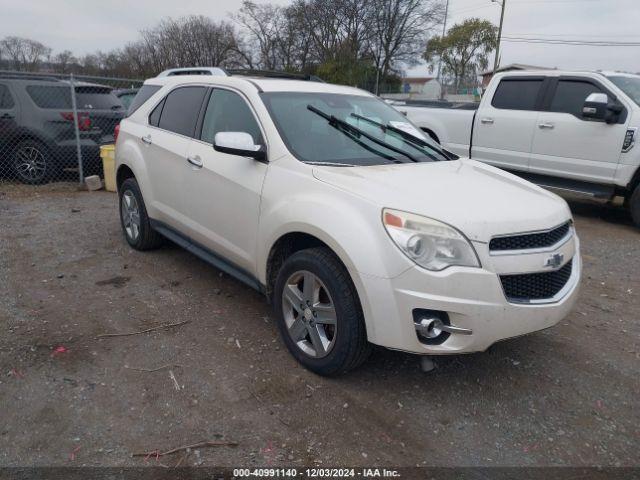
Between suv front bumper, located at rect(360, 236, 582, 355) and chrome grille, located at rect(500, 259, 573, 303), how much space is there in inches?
1.9

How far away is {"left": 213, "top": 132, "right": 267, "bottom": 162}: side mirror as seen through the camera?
3.33 metres

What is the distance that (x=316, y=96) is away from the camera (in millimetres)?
3945

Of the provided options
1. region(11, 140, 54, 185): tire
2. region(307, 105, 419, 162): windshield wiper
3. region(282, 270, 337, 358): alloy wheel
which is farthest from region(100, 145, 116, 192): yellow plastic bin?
region(282, 270, 337, 358): alloy wheel

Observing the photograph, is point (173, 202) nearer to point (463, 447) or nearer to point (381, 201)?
point (381, 201)

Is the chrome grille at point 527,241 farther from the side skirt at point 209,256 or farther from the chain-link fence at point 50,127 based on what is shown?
the chain-link fence at point 50,127

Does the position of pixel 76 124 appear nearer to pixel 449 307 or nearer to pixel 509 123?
pixel 509 123

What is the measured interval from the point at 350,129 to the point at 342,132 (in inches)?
3.7

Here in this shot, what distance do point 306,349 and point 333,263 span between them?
650 mm

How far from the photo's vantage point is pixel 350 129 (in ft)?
12.2

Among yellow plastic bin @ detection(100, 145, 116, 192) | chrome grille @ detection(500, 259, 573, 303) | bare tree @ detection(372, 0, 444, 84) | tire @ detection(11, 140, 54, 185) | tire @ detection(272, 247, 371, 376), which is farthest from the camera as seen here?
bare tree @ detection(372, 0, 444, 84)

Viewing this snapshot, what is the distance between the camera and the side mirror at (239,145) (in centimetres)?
333

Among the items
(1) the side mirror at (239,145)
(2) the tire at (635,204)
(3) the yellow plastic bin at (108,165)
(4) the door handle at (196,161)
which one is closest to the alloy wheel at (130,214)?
(4) the door handle at (196,161)

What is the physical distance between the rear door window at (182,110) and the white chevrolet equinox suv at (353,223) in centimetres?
2

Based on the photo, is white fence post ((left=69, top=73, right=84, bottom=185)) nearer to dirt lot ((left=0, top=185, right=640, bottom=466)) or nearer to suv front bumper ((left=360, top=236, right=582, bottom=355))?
dirt lot ((left=0, top=185, right=640, bottom=466))
